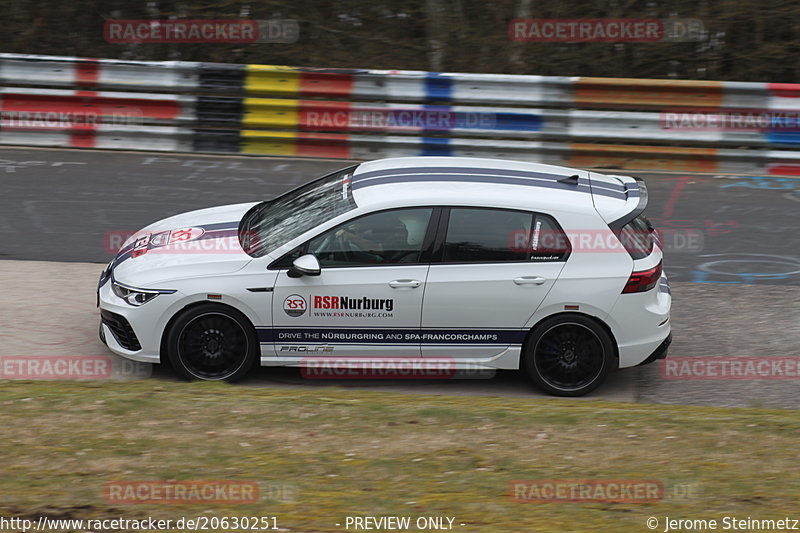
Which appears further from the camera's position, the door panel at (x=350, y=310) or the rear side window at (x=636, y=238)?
the rear side window at (x=636, y=238)

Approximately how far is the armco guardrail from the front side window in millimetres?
6390

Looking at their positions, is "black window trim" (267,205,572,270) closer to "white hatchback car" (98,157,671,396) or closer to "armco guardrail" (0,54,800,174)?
"white hatchback car" (98,157,671,396)

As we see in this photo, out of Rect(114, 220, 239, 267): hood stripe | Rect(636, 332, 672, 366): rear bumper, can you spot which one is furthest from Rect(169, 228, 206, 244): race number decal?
Rect(636, 332, 672, 366): rear bumper

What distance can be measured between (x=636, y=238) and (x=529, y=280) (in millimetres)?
976

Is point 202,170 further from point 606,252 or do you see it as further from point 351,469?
point 351,469

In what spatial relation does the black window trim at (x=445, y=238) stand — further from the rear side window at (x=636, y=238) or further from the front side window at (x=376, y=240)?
the rear side window at (x=636, y=238)

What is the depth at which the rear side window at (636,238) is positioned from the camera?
7637 millimetres

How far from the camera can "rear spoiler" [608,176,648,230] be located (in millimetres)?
7617

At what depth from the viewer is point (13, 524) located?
4.68 m

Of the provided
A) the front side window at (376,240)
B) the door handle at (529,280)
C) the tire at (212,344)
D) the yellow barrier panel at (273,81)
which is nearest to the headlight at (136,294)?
the tire at (212,344)

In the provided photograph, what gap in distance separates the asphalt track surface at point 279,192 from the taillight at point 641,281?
2.87ft

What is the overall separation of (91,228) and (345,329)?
4917mm

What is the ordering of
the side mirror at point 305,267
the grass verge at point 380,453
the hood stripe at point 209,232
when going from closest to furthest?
the grass verge at point 380,453, the side mirror at point 305,267, the hood stripe at point 209,232

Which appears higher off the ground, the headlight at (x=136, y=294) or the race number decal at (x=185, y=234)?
the race number decal at (x=185, y=234)
